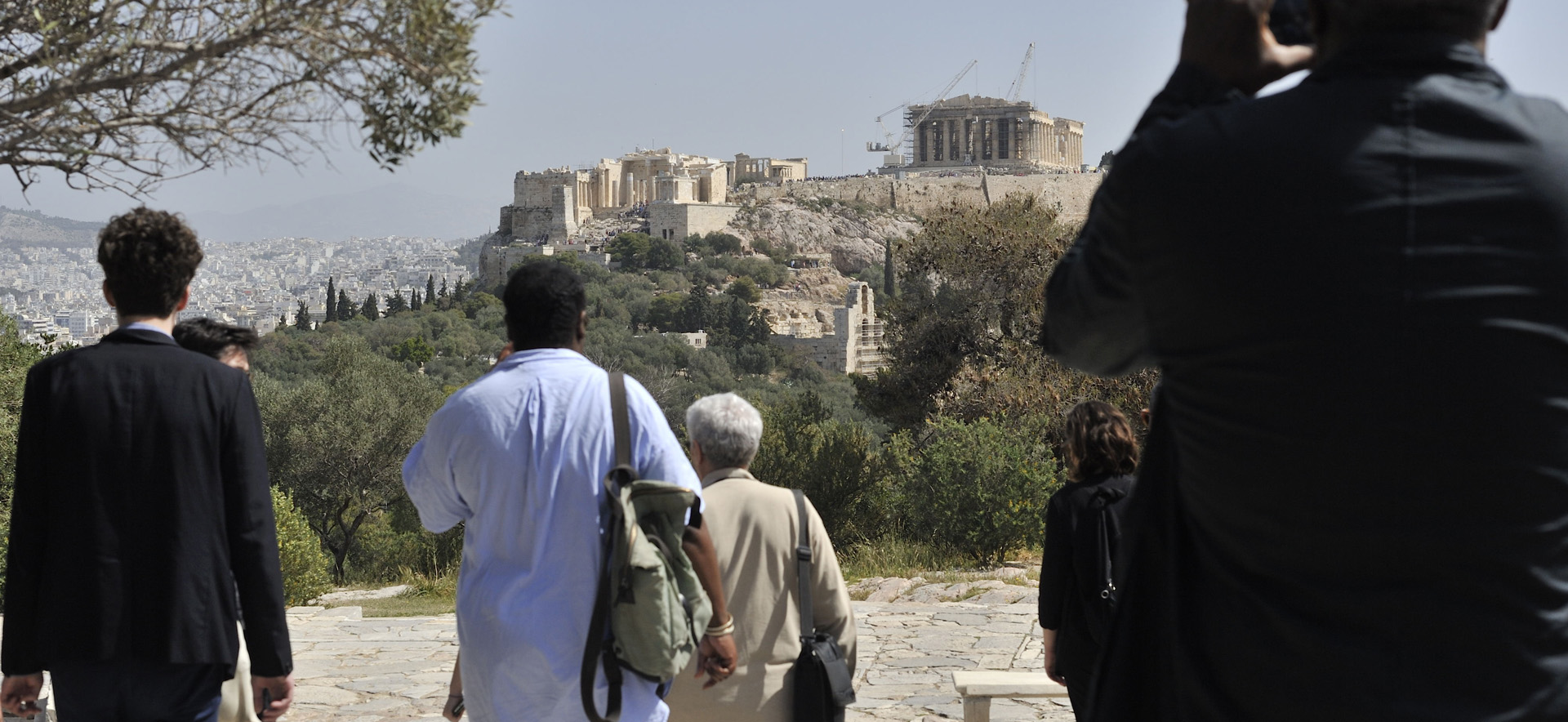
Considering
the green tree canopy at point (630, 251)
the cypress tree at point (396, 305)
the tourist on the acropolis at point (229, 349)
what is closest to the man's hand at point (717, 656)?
the tourist on the acropolis at point (229, 349)

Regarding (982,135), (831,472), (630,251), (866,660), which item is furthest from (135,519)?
(982,135)

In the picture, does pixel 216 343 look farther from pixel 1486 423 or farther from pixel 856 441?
pixel 856 441

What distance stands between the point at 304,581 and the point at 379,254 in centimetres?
15881

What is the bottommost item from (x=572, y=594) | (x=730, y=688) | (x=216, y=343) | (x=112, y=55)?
(x=730, y=688)

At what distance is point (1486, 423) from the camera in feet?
2.86

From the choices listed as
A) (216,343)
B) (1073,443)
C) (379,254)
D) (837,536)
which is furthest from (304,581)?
(379,254)

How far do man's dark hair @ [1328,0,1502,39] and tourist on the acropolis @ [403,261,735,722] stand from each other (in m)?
1.45

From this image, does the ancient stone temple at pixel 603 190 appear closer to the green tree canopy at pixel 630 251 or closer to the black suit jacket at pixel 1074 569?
the green tree canopy at pixel 630 251

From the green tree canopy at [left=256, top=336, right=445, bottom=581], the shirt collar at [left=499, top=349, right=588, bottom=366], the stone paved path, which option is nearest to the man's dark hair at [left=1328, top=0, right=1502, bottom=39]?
the shirt collar at [left=499, top=349, right=588, bottom=366]

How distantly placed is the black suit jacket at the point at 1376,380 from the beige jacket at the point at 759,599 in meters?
1.74

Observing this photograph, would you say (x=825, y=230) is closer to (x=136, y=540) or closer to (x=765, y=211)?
(x=765, y=211)

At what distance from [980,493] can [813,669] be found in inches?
263

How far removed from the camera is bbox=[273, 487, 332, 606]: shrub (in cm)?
880

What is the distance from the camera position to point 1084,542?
2.65 metres
